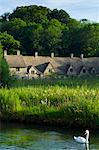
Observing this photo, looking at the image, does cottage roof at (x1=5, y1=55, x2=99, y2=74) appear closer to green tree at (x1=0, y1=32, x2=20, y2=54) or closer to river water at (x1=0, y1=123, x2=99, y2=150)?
green tree at (x1=0, y1=32, x2=20, y2=54)

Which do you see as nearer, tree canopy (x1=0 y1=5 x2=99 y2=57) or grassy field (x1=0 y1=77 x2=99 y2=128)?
grassy field (x1=0 y1=77 x2=99 y2=128)

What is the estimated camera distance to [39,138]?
18625mm

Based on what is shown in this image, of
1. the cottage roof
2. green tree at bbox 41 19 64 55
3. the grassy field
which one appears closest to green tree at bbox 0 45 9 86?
the grassy field

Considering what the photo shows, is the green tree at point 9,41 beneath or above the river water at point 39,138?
above

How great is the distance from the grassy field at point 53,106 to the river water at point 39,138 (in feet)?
2.32

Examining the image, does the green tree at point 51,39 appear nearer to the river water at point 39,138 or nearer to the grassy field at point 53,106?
the grassy field at point 53,106

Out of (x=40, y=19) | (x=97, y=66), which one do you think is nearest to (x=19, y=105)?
(x=97, y=66)

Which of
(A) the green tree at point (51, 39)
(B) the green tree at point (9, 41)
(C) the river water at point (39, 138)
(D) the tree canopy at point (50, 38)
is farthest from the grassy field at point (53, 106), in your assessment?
(A) the green tree at point (51, 39)

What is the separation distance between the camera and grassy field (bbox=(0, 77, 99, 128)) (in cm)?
2054

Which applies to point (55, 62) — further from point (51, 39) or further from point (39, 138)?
point (39, 138)

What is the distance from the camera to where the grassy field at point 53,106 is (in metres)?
20.5

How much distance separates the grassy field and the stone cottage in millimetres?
41235

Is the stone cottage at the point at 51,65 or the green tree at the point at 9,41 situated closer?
the stone cottage at the point at 51,65

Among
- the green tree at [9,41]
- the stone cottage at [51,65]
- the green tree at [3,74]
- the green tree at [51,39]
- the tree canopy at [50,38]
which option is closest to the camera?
the green tree at [3,74]
